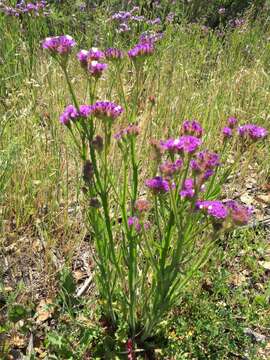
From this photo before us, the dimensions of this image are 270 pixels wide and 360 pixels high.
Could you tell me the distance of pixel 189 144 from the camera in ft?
4.34

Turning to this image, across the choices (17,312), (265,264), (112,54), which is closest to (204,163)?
(112,54)

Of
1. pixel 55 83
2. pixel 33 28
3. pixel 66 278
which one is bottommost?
pixel 66 278

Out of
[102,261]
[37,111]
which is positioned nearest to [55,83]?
[37,111]

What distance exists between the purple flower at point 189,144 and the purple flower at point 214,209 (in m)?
0.21

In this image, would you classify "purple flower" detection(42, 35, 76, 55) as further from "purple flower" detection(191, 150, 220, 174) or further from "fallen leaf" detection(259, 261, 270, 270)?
"fallen leaf" detection(259, 261, 270, 270)

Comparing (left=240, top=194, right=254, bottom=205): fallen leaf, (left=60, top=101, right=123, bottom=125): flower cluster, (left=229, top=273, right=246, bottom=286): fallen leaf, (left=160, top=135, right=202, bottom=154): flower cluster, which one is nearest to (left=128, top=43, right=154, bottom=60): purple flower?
(left=60, top=101, right=123, bottom=125): flower cluster

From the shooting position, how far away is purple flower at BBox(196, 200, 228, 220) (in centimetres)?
139

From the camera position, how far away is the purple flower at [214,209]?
1389mm

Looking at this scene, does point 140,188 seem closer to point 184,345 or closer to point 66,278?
point 66,278

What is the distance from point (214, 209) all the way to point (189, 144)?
251 mm

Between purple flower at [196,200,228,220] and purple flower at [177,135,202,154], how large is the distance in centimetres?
21

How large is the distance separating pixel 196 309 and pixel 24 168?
1.30 metres

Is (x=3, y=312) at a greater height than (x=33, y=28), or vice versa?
(x=33, y=28)

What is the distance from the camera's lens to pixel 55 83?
11.2 ft
